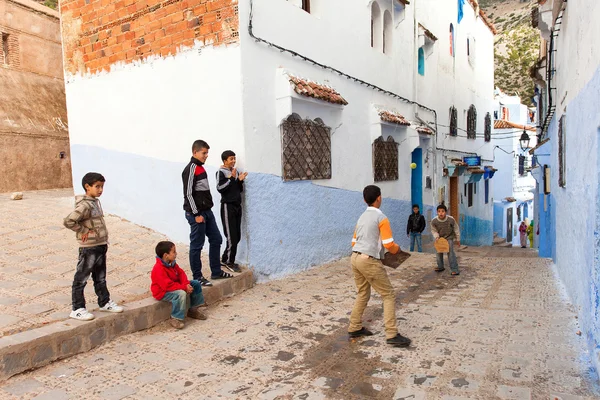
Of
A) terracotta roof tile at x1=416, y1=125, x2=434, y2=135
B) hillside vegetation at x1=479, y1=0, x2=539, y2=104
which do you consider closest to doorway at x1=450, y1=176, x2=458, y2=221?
terracotta roof tile at x1=416, y1=125, x2=434, y2=135

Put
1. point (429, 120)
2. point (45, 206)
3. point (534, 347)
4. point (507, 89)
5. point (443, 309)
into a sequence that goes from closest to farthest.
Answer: point (534, 347) < point (443, 309) < point (45, 206) < point (429, 120) < point (507, 89)

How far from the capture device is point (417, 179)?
43.9 ft

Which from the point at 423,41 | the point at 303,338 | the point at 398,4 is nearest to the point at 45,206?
the point at 303,338

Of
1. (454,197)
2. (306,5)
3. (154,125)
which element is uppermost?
(306,5)

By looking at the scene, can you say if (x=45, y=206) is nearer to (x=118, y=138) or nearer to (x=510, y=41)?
(x=118, y=138)

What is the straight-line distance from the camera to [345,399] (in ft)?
10.4

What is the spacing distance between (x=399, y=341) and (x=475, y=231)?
1773 centimetres

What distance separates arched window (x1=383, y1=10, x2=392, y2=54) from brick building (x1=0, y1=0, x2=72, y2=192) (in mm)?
8949

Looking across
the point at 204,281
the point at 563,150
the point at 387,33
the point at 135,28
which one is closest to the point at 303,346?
the point at 204,281

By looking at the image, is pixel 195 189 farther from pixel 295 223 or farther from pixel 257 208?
pixel 295 223

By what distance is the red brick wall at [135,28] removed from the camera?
6.26 metres

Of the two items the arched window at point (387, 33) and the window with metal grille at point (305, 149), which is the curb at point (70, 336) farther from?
the arched window at point (387, 33)

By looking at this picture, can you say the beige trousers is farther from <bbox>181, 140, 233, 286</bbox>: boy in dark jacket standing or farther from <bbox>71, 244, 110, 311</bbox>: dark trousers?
<bbox>71, 244, 110, 311</bbox>: dark trousers

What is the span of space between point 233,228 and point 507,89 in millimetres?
47264
